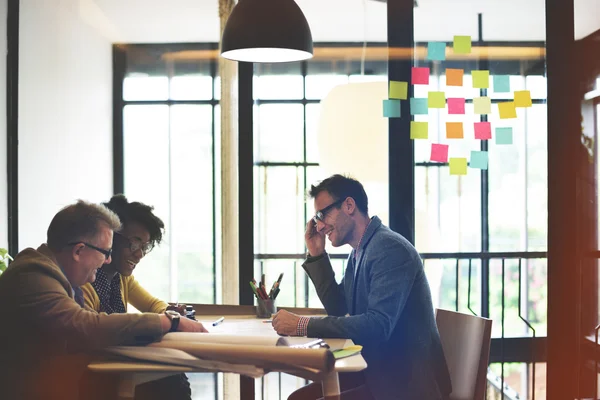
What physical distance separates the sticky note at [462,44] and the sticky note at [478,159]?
0.50 meters

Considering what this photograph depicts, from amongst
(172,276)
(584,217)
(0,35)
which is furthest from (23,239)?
(584,217)

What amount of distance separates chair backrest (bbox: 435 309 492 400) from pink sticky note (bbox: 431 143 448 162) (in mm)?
932

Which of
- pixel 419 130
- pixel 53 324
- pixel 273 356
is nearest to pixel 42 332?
pixel 53 324

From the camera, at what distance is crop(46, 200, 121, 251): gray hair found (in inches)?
77.1

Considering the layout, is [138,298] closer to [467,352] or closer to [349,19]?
[467,352]

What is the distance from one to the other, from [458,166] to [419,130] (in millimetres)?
263

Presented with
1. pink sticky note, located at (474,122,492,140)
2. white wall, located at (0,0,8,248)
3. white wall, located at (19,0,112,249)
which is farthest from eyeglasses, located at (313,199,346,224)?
white wall, located at (0,0,8,248)

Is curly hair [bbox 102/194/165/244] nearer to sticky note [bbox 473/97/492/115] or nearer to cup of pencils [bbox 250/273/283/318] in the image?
cup of pencils [bbox 250/273/283/318]

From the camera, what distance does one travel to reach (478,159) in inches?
132

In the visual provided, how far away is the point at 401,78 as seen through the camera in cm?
332

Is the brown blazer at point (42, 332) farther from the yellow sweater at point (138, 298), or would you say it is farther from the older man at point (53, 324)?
the yellow sweater at point (138, 298)

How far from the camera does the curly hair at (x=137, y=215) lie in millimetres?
2574

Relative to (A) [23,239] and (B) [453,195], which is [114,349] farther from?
(B) [453,195]

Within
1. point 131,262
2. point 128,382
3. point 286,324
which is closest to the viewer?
point 128,382
